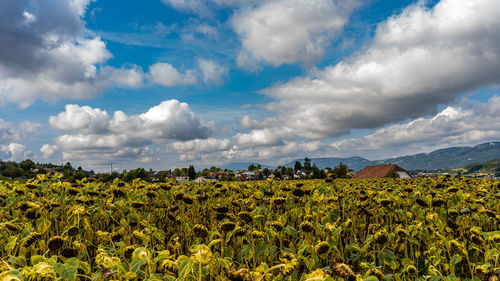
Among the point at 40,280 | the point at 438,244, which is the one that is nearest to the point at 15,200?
the point at 40,280

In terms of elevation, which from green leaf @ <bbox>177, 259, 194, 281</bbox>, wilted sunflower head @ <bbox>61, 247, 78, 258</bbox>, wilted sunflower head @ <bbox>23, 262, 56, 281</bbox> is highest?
wilted sunflower head @ <bbox>23, 262, 56, 281</bbox>

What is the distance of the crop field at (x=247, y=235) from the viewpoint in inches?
95.0

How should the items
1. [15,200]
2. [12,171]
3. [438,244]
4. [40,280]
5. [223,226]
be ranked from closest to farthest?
[40,280] < [223,226] < [438,244] < [15,200] < [12,171]

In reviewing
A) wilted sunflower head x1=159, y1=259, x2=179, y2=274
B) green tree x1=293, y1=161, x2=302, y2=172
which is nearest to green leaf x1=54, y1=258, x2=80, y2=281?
wilted sunflower head x1=159, y1=259, x2=179, y2=274

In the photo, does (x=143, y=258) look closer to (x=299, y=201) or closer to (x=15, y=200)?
(x=299, y=201)

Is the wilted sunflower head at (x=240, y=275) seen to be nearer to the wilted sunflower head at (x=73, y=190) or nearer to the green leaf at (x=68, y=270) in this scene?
the green leaf at (x=68, y=270)

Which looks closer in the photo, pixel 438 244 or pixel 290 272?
pixel 290 272

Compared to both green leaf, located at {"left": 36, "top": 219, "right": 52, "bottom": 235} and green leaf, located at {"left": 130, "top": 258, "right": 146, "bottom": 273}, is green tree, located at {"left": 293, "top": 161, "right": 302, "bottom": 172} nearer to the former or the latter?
green leaf, located at {"left": 36, "top": 219, "right": 52, "bottom": 235}

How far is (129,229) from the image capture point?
13.3 feet

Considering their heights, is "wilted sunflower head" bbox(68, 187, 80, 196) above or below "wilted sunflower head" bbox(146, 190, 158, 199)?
above

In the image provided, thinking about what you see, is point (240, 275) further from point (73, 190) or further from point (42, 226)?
point (73, 190)

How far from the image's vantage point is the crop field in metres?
2.41

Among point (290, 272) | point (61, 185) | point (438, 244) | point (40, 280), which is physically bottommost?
point (438, 244)

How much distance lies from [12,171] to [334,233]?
135m
